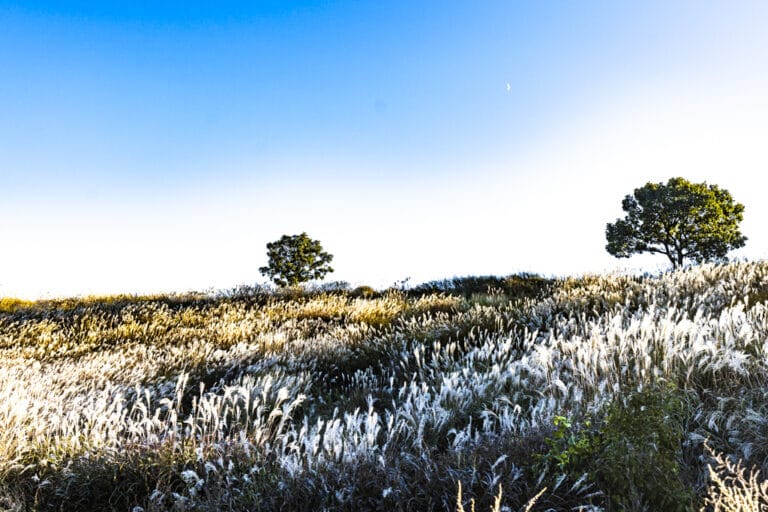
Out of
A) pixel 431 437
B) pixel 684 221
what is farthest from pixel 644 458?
pixel 684 221

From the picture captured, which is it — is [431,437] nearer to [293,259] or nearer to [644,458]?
[644,458]

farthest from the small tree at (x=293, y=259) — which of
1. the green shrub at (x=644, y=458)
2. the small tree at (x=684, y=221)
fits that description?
the green shrub at (x=644, y=458)

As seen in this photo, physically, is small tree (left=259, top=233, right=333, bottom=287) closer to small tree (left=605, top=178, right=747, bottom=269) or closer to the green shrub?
small tree (left=605, top=178, right=747, bottom=269)

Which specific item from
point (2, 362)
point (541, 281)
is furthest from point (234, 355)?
point (541, 281)

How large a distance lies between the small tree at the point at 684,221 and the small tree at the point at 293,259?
26805 mm

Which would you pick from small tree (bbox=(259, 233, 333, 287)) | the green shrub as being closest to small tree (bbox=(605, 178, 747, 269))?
small tree (bbox=(259, 233, 333, 287))

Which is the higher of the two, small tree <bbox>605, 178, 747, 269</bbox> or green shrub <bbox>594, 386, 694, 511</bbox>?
small tree <bbox>605, 178, 747, 269</bbox>

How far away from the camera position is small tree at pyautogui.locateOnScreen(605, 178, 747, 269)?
33969 millimetres

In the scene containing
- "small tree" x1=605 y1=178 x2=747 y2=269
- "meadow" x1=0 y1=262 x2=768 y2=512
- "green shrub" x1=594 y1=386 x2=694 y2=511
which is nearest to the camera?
"green shrub" x1=594 y1=386 x2=694 y2=511

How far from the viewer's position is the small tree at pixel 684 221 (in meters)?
34.0

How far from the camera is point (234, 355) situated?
6219 mm

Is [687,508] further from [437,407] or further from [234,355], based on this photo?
[234,355]

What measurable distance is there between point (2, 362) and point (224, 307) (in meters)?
5.54

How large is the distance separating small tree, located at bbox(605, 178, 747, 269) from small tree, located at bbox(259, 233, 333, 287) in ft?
87.9
